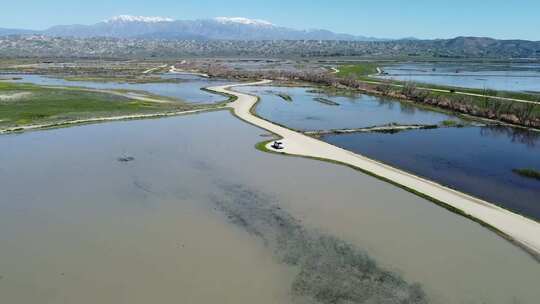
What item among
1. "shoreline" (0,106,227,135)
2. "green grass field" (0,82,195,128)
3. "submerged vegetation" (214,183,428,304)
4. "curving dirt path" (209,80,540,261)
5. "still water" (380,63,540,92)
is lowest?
"submerged vegetation" (214,183,428,304)

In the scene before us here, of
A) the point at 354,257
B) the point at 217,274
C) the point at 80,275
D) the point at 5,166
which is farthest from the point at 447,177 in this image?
the point at 5,166

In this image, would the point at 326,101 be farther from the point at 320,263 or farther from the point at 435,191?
the point at 320,263

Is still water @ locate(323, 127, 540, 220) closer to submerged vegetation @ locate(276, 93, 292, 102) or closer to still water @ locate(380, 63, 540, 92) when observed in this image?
submerged vegetation @ locate(276, 93, 292, 102)

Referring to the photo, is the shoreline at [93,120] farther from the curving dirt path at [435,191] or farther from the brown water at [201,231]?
the curving dirt path at [435,191]

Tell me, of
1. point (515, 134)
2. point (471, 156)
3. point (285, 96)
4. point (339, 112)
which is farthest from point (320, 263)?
point (285, 96)

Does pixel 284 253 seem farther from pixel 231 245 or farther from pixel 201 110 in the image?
pixel 201 110

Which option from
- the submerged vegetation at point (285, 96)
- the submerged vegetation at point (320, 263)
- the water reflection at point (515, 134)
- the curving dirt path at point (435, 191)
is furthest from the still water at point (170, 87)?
the submerged vegetation at point (320, 263)

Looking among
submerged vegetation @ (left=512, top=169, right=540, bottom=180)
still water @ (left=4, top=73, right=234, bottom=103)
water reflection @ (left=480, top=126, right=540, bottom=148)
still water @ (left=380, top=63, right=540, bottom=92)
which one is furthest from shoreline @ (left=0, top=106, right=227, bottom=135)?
still water @ (left=380, top=63, right=540, bottom=92)
